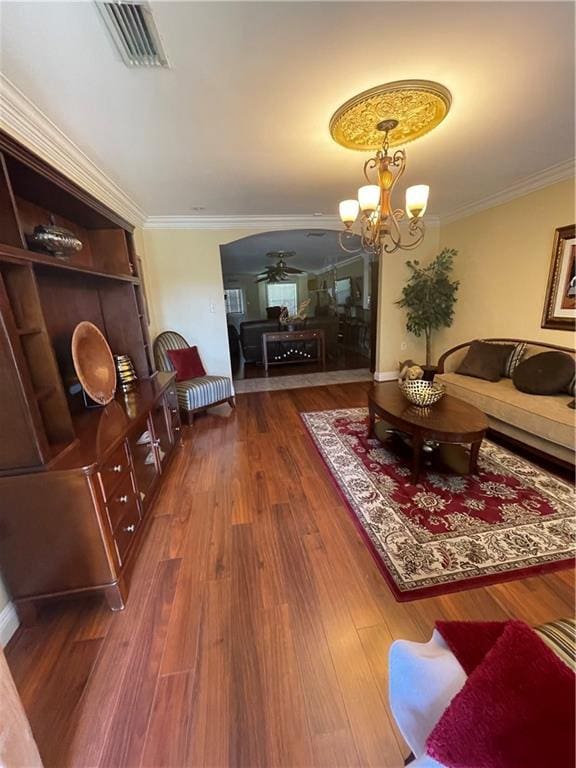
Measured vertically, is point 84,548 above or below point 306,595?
above

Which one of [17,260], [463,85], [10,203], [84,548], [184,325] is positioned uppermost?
[463,85]

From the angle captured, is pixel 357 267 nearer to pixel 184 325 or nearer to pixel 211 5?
pixel 184 325

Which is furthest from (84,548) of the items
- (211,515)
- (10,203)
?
(10,203)

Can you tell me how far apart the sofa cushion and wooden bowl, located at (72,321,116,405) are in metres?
3.26

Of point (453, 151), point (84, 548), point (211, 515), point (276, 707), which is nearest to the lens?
point (276, 707)

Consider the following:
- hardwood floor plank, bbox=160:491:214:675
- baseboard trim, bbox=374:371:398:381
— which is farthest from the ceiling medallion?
baseboard trim, bbox=374:371:398:381

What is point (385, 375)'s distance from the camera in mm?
5184

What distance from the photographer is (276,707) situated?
112 cm

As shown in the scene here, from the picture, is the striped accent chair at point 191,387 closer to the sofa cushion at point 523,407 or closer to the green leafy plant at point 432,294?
the sofa cushion at point 523,407

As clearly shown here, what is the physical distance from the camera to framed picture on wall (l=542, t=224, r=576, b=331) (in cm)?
300

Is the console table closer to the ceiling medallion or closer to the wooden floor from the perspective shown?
the ceiling medallion

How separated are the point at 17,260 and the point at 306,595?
1.97 metres

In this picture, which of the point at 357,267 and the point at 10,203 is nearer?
the point at 10,203

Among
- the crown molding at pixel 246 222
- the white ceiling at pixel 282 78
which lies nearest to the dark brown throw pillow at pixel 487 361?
the white ceiling at pixel 282 78
